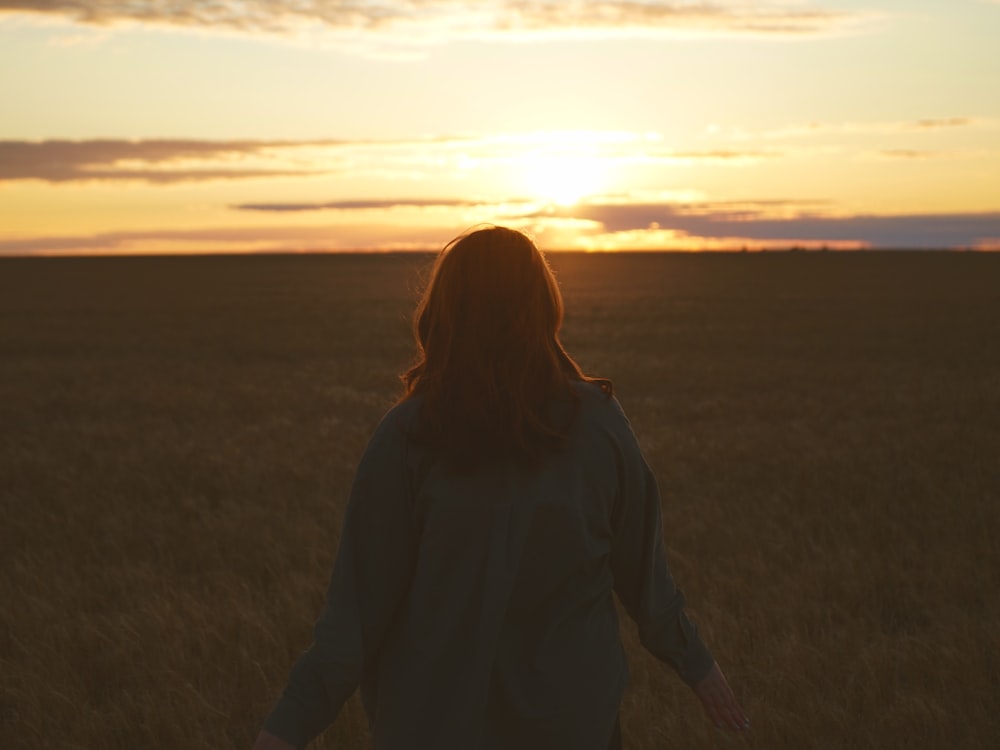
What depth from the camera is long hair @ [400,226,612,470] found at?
210 cm

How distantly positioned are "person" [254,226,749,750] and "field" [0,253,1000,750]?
3.05 feet

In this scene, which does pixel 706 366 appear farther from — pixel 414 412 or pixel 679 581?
pixel 414 412

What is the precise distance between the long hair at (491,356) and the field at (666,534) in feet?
2.86

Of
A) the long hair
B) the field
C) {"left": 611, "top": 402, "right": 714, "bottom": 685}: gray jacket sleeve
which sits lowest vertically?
the field

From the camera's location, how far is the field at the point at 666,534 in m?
4.71

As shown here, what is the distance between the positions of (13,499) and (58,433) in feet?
12.2

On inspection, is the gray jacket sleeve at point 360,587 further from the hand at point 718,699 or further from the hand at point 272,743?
the hand at point 718,699

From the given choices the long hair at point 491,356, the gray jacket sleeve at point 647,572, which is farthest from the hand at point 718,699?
the long hair at point 491,356

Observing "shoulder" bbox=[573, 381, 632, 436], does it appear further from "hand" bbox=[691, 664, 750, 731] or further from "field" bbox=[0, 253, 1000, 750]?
"field" bbox=[0, 253, 1000, 750]

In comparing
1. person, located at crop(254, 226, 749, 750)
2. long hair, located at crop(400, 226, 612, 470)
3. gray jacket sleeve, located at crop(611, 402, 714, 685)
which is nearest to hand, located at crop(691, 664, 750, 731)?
gray jacket sleeve, located at crop(611, 402, 714, 685)

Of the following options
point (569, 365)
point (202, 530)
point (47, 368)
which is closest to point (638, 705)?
point (569, 365)

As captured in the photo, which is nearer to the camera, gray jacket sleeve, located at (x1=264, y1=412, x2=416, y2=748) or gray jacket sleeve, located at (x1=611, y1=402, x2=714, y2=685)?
gray jacket sleeve, located at (x1=264, y1=412, x2=416, y2=748)

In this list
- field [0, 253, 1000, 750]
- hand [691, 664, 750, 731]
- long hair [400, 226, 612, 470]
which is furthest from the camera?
field [0, 253, 1000, 750]

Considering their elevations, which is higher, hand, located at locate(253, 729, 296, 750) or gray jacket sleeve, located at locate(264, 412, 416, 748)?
gray jacket sleeve, located at locate(264, 412, 416, 748)
